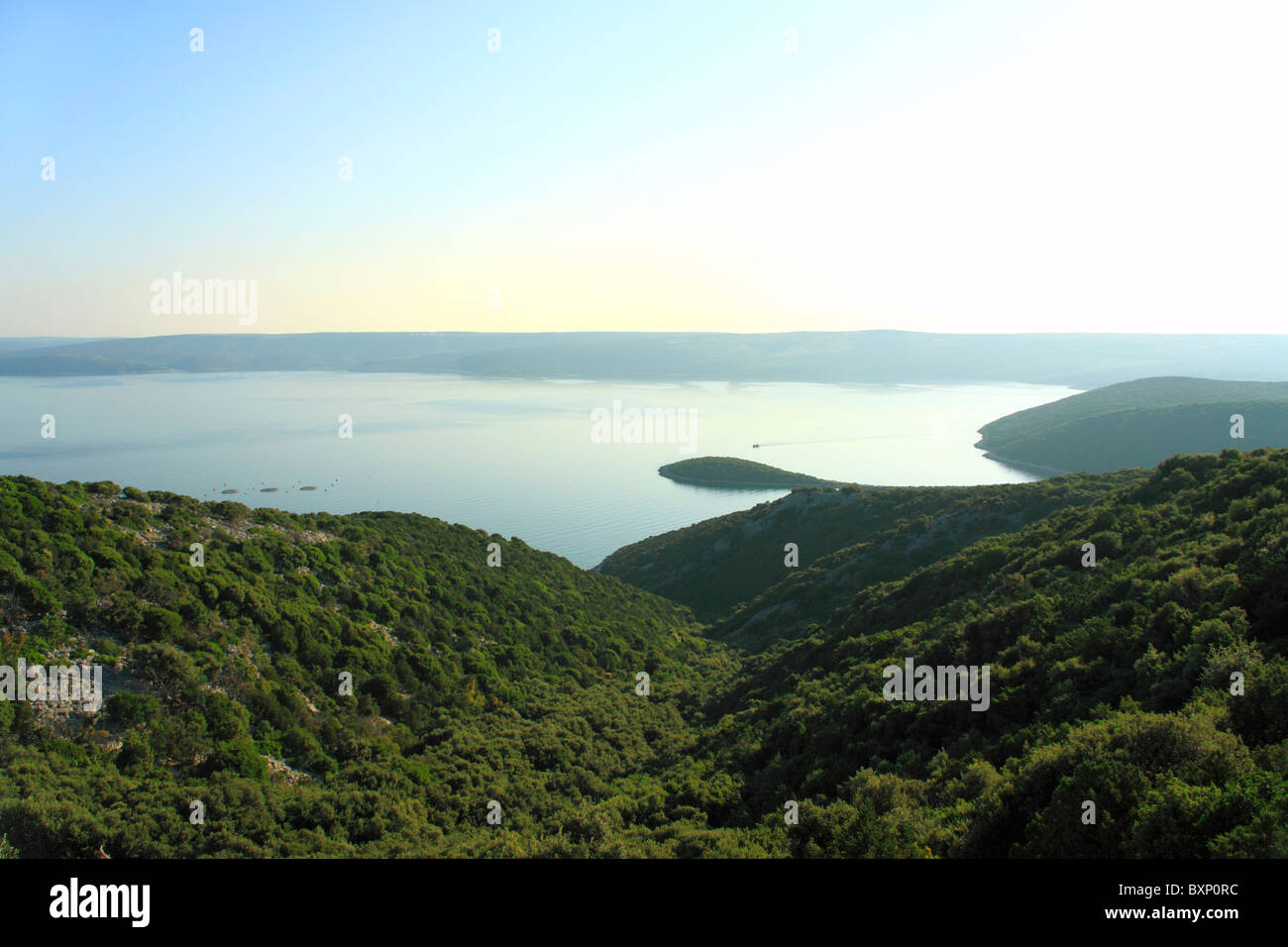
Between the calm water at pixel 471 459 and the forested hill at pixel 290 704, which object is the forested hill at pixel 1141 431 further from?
the forested hill at pixel 290 704

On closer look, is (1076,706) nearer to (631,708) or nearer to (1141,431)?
(631,708)

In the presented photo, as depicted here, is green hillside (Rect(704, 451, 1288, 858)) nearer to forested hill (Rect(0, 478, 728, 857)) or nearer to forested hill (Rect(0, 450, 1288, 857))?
forested hill (Rect(0, 450, 1288, 857))

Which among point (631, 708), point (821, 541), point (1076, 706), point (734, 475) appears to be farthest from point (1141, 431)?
point (1076, 706)

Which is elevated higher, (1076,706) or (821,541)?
(1076,706)

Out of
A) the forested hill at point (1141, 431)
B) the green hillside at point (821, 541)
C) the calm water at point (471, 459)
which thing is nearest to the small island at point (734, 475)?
the calm water at point (471, 459)
